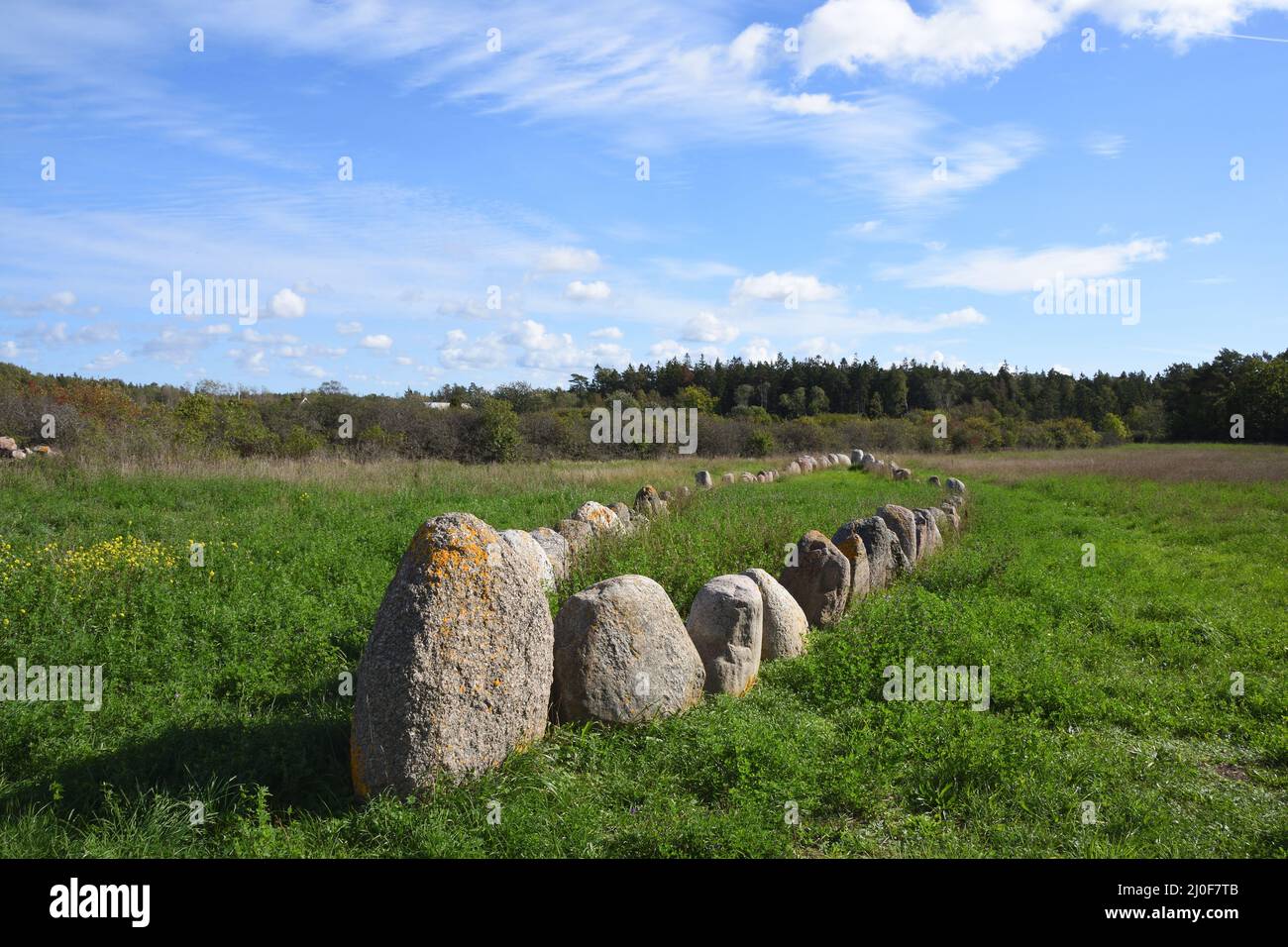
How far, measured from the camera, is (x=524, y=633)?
187 inches

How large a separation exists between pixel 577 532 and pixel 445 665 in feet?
20.0

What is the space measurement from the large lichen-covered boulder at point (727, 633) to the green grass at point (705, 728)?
263 millimetres

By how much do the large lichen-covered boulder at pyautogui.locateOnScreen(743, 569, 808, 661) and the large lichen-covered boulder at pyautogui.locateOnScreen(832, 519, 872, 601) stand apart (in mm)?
1817

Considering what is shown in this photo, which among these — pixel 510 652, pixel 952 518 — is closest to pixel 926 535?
pixel 952 518

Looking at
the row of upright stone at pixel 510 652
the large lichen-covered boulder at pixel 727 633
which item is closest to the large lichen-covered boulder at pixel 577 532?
the row of upright stone at pixel 510 652

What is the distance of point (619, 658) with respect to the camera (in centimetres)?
544

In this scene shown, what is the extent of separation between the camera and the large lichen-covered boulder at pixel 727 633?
6266 millimetres

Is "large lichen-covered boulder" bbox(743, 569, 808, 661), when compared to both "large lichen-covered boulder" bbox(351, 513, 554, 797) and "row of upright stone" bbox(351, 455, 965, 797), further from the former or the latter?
"large lichen-covered boulder" bbox(351, 513, 554, 797)

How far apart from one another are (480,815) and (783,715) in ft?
7.99

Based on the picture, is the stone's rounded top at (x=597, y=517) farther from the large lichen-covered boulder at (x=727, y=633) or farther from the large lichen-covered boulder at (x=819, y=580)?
the large lichen-covered boulder at (x=727, y=633)

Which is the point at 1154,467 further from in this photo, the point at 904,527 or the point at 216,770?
the point at 216,770

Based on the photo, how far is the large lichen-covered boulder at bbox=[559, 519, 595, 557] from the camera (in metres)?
9.81

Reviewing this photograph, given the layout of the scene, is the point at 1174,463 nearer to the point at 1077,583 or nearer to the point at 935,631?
the point at 1077,583
